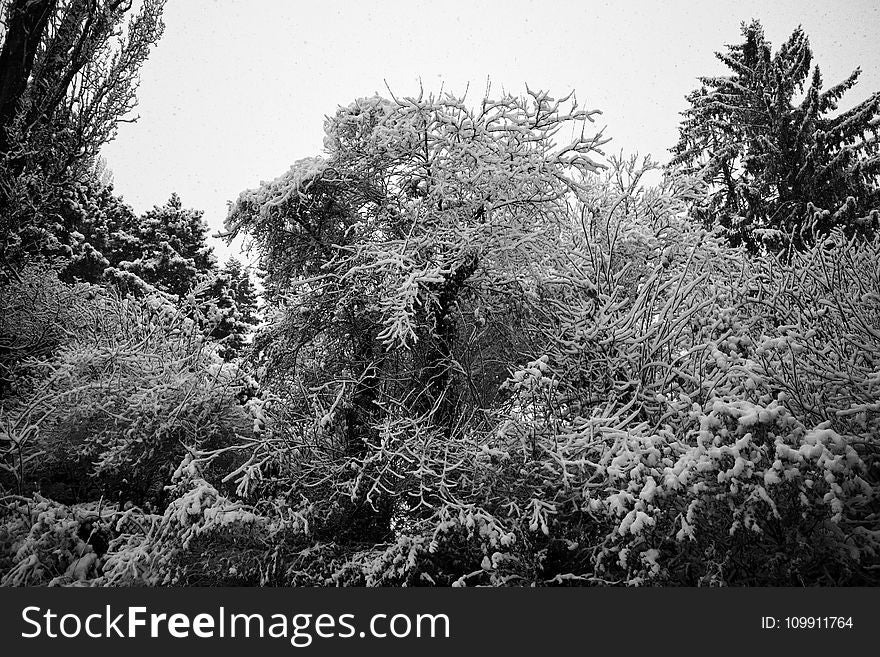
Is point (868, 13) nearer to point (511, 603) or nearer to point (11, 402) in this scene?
point (511, 603)

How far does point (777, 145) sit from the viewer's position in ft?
48.3

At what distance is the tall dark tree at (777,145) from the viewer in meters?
13.8

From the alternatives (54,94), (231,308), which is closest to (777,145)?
(54,94)

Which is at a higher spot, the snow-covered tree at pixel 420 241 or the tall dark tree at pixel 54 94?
the tall dark tree at pixel 54 94

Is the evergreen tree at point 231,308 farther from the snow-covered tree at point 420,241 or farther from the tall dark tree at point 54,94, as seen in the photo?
the snow-covered tree at point 420,241

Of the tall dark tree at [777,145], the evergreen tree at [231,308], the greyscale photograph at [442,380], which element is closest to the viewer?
the greyscale photograph at [442,380]

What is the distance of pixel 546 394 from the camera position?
5844 millimetres

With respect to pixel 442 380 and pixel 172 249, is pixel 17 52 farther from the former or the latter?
pixel 172 249

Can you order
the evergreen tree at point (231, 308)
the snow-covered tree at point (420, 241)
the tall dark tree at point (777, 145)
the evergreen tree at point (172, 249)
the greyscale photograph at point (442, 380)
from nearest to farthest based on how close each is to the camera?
the greyscale photograph at point (442, 380) → the snow-covered tree at point (420, 241) → the tall dark tree at point (777, 145) → the evergreen tree at point (172, 249) → the evergreen tree at point (231, 308)

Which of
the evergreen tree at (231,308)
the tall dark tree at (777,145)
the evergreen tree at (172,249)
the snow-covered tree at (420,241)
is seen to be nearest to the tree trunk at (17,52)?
the snow-covered tree at (420,241)

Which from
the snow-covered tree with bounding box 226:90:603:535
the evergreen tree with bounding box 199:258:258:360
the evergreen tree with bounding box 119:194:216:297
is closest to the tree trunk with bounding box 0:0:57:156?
the snow-covered tree with bounding box 226:90:603:535

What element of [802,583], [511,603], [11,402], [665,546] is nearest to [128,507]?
[11,402]

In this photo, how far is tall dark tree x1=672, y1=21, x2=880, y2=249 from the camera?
13.8 meters

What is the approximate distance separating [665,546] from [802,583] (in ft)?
3.05
